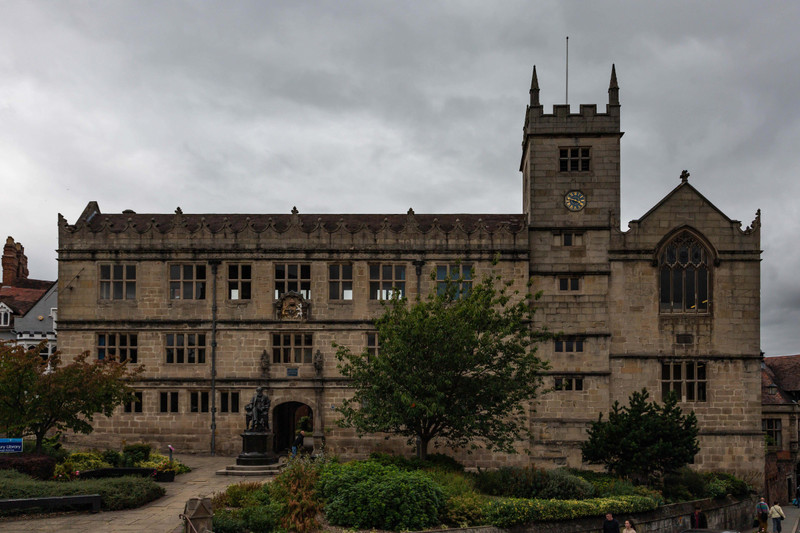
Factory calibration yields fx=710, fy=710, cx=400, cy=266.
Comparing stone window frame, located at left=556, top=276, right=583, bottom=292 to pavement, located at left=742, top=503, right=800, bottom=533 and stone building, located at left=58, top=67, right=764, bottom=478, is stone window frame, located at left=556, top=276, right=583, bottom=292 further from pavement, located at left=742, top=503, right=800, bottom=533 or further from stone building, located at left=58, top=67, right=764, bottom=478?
pavement, located at left=742, top=503, right=800, bottom=533

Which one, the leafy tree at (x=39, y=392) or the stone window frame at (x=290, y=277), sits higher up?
the stone window frame at (x=290, y=277)

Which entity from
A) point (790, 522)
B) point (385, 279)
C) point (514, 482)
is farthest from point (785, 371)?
point (514, 482)

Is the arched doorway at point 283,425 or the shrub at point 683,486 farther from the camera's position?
the arched doorway at point 283,425

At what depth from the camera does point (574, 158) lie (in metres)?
38.9

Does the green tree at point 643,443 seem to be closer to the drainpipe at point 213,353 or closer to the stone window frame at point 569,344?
the stone window frame at point 569,344

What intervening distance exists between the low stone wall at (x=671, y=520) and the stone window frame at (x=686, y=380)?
5447 millimetres

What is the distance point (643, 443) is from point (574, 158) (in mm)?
16199

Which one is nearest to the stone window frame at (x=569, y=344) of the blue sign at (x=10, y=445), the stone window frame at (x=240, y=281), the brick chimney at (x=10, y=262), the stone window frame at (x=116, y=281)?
the stone window frame at (x=240, y=281)

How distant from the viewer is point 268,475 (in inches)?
1109

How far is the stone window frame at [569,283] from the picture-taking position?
124ft

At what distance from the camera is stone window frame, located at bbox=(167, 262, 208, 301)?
37.8 m

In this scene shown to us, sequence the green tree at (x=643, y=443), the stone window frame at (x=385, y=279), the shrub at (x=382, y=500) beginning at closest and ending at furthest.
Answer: the shrub at (x=382, y=500)
the green tree at (x=643, y=443)
the stone window frame at (x=385, y=279)

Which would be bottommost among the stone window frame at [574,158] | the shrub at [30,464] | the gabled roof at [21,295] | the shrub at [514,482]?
the shrub at [514,482]

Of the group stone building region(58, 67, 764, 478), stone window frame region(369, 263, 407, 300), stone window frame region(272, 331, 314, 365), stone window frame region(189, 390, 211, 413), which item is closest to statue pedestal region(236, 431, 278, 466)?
stone building region(58, 67, 764, 478)
